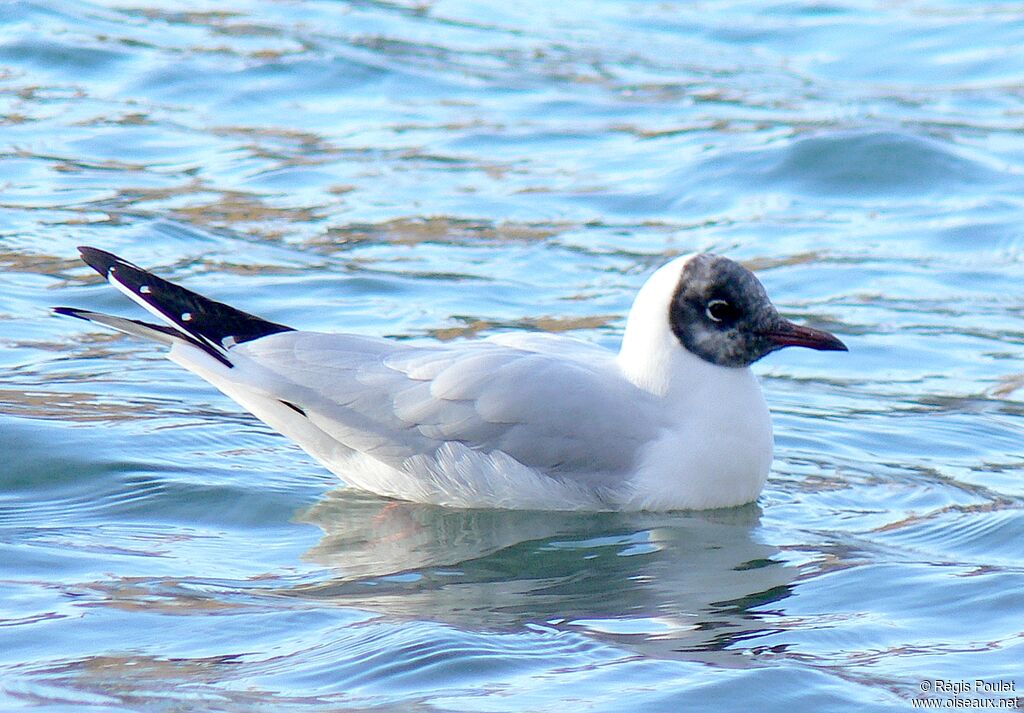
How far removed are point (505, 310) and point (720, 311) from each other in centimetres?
226

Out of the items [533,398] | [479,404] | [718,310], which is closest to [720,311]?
[718,310]

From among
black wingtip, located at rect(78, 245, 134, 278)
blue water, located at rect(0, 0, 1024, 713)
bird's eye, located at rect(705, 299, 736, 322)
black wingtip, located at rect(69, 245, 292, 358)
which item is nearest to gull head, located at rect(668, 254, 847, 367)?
bird's eye, located at rect(705, 299, 736, 322)

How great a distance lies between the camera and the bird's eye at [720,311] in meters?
6.31

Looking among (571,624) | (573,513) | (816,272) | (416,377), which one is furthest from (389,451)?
(816,272)

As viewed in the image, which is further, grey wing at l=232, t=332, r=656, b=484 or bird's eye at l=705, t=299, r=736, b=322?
bird's eye at l=705, t=299, r=736, b=322

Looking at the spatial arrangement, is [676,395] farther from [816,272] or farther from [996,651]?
[816,272]

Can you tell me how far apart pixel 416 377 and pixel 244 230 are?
365 cm

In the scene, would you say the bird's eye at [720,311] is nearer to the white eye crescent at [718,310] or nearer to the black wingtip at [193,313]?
the white eye crescent at [718,310]

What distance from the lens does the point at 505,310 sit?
8469 mm

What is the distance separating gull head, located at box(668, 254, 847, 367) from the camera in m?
6.28

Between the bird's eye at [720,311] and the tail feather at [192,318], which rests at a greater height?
the bird's eye at [720,311]

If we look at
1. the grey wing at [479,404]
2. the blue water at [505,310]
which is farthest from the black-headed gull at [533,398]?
the blue water at [505,310]

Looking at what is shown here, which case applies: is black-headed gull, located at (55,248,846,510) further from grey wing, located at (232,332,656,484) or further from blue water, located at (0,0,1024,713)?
blue water, located at (0,0,1024,713)

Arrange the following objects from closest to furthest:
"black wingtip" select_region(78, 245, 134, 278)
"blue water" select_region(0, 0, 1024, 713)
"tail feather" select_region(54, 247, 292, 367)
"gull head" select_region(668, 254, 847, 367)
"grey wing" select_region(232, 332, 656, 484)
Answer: "blue water" select_region(0, 0, 1024, 713), "grey wing" select_region(232, 332, 656, 484), "gull head" select_region(668, 254, 847, 367), "tail feather" select_region(54, 247, 292, 367), "black wingtip" select_region(78, 245, 134, 278)
